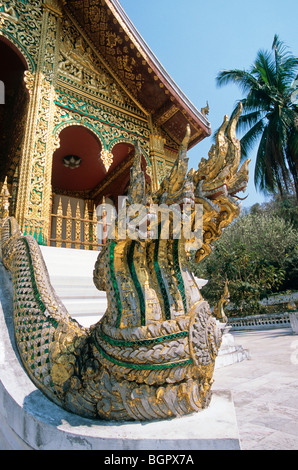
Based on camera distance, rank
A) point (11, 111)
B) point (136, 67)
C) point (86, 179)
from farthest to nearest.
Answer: point (86, 179) → point (11, 111) → point (136, 67)

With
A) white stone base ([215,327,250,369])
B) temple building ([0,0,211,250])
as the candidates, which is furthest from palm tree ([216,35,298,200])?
white stone base ([215,327,250,369])

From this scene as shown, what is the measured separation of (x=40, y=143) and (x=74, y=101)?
1.20 m

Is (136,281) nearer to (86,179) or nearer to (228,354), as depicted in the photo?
(228,354)

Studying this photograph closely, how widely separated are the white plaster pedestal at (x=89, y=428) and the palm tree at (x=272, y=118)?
11.2 m

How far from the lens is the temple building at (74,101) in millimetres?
4242

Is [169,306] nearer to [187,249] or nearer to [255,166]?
[187,249]

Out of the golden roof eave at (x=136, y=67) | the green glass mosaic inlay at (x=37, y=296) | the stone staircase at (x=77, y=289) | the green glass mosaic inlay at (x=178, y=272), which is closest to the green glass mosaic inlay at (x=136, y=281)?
the green glass mosaic inlay at (x=178, y=272)

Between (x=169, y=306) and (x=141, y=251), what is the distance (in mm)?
228

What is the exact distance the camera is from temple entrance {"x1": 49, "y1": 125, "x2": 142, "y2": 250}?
6.08 m

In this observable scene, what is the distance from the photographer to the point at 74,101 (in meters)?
4.93

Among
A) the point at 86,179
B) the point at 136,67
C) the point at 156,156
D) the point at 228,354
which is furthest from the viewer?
the point at 86,179

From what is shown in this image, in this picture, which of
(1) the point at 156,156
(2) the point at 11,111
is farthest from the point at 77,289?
(2) the point at 11,111

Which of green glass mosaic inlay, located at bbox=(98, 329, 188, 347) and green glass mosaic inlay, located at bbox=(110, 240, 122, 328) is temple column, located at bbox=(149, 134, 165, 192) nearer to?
green glass mosaic inlay, located at bbox=(110, 240, 122, 328)

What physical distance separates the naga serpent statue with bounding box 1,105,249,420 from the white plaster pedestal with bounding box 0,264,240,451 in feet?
0.15
